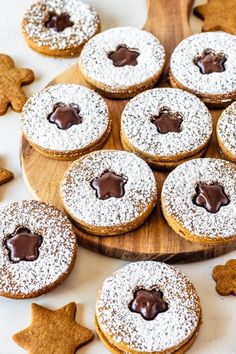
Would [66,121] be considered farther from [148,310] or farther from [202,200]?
[148,310]

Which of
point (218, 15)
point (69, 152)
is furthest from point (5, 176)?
point (218, 15)

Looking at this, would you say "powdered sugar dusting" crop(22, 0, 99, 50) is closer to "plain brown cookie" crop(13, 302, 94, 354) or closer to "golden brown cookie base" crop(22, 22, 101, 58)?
"golden brown cookie base" crop(22, 22, 101, 58)

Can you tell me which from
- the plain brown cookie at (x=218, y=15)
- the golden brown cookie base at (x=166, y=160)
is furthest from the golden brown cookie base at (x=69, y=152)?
the plain brown cookie at (x=218, y=15)

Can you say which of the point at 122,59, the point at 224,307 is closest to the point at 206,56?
the point at 122,59

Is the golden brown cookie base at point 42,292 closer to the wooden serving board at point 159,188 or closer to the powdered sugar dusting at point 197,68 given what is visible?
the wooden serving board at point 159,188

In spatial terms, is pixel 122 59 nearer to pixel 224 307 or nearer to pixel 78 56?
pixel 78 56

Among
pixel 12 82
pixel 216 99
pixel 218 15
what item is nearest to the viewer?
pixel 216 99
